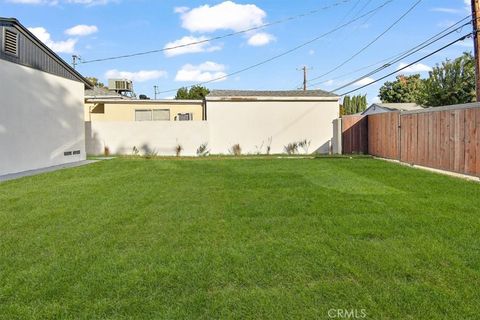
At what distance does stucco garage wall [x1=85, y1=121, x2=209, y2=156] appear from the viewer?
19.4 m

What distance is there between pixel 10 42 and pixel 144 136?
919 centimetres

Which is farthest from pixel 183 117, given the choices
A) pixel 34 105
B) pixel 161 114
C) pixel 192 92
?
pixel 192 92

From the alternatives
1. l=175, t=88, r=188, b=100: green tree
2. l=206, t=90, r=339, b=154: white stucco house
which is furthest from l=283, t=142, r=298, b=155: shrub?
l=175, t=88, r=188, b=100: green tree

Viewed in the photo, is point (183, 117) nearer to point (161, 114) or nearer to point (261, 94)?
point (161, 114)

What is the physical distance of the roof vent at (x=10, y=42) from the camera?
1057cm

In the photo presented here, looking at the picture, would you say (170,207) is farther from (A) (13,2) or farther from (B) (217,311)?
(A) (13,2)

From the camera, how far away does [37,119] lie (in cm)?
1224

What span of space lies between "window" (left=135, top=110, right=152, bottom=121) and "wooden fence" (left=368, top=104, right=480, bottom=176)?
12.2 m

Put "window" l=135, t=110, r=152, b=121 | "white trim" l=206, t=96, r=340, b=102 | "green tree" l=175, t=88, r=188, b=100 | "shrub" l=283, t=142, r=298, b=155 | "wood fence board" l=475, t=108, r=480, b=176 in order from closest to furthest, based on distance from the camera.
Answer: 1. "wood fence board" l=475, t=108, r=480, b=176
2. "white trim" l=206, t=96, r=340, b=102
3. "shrub" l=283, t=142, r=298, b=155
4. "window" l=135, t=110, r=152, b=121
5. "green tree" l=175, t=88, r=188, b=100

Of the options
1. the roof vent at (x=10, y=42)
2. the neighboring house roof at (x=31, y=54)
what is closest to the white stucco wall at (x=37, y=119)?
the neighboring house roof at (x=31, y=54)

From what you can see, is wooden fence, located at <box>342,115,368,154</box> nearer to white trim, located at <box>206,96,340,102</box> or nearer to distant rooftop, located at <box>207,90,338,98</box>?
white trim, located at <box>206,96,340,102</box>

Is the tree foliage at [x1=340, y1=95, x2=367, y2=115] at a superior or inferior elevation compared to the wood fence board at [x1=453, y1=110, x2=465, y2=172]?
superior

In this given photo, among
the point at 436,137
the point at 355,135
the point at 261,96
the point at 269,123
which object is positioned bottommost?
the point at 436,137

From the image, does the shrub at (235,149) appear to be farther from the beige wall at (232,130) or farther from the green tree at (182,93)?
the green tree at (182,93)
